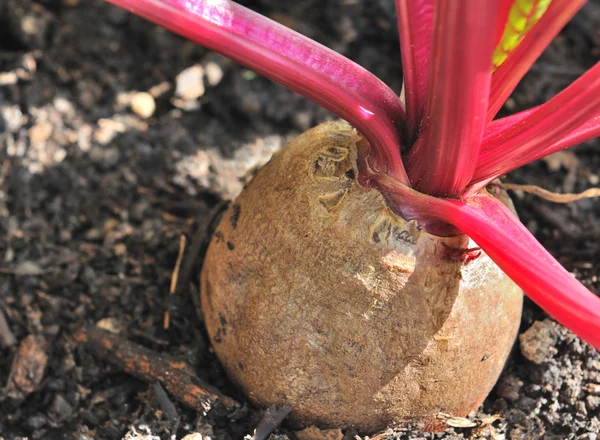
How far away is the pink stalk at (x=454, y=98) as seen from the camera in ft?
3.24

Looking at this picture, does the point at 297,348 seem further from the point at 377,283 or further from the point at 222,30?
the point at 222,30

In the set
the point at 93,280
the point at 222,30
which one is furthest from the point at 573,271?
the point at 93,280

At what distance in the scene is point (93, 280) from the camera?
6.00ft

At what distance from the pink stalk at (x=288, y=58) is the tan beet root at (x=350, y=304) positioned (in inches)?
4.6

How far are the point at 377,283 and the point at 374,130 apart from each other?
28cm

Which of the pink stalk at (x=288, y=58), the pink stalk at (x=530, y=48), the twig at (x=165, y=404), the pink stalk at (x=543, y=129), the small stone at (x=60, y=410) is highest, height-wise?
the pink stalk at (x=530, y=48)

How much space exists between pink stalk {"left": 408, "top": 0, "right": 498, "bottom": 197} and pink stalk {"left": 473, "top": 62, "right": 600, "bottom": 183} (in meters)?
0.07

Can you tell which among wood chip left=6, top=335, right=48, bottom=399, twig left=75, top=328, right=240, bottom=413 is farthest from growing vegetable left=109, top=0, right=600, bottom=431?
wood chip left=6, top=335, right=48, bottom=399

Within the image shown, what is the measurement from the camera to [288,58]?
4.08 feet

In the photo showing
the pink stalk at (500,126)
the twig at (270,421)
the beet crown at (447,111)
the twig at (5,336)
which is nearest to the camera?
the beet crown at (447,111)

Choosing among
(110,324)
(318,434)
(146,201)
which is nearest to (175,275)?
(110,324)

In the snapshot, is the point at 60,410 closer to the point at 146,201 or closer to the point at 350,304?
the point at 146,201

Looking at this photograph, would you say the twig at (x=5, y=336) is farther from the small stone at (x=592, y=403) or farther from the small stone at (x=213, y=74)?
the small stone at (x=592, y=403)

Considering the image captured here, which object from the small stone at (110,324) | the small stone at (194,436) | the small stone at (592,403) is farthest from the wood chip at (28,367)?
the small stone at (592,403)
